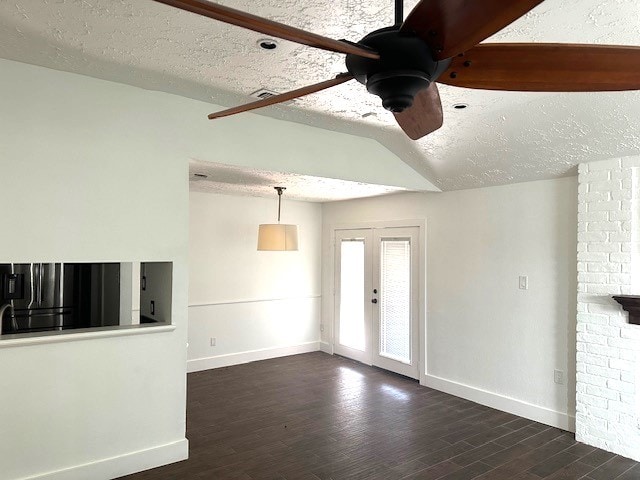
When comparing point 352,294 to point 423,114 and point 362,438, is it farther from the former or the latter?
point 423,114

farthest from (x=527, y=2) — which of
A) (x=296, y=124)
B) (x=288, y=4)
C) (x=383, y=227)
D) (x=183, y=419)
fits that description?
(x=383, y=227)

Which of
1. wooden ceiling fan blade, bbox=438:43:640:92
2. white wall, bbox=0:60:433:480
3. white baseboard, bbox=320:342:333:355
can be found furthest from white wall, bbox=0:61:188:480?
Result: white baseboard, bbox=320:342:333:355

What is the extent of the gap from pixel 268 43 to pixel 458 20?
1.49 metres

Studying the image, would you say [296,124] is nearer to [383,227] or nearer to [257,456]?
[383,227]

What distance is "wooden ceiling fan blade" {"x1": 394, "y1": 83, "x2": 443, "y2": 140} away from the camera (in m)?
1.50

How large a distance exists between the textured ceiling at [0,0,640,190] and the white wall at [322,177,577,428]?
1.20ft

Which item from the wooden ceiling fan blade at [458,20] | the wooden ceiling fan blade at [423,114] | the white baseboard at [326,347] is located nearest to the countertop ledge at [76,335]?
the wooden ceiling fan blade at [423,114]

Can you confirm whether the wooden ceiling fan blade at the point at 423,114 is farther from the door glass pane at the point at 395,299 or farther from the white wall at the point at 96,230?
the door glass pane at the point at 395,299

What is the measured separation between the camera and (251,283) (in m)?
5.84

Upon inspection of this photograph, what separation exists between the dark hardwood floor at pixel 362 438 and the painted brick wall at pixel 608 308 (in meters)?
0.22

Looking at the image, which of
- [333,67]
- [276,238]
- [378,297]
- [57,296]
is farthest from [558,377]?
[57,296]

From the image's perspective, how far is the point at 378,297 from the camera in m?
5.62

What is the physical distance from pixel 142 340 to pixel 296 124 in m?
2.14

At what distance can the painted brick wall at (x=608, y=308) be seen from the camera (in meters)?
3.29
